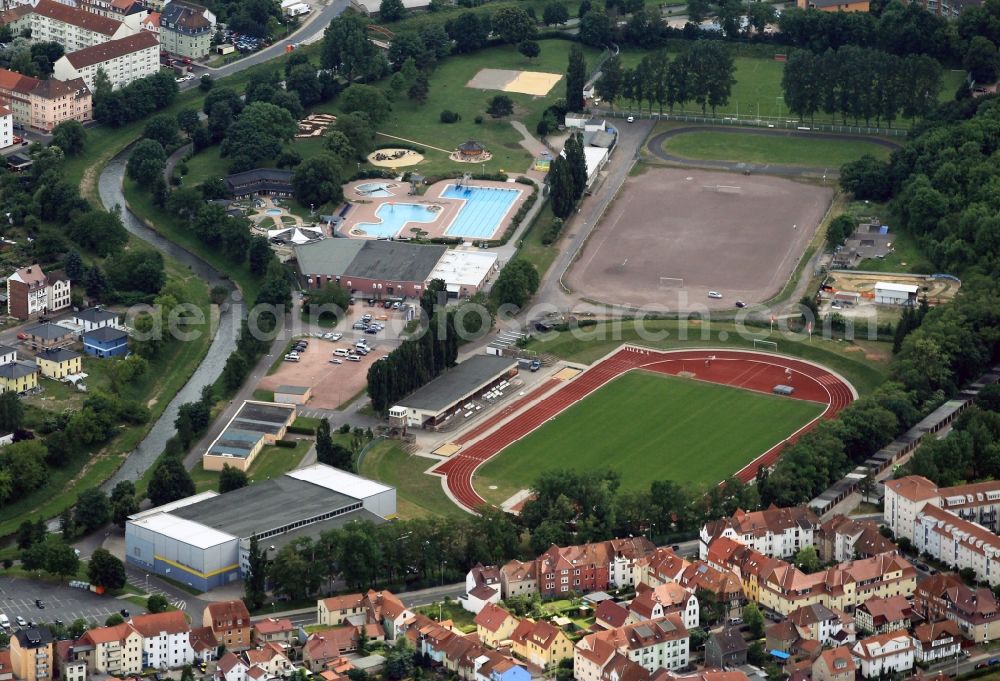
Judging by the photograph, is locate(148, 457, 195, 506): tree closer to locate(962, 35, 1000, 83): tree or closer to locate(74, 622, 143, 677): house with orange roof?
locate(74, 622, 143, 677): house with orange roof

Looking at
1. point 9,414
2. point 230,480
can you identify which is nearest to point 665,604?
point 230,480

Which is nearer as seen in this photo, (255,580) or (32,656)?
(32,656)

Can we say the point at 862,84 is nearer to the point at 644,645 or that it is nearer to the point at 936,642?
the point at 936,642

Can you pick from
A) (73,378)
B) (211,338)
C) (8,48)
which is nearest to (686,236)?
(211,338)

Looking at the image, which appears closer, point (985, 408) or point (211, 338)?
point (985, 408)

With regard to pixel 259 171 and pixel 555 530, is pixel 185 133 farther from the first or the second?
pixel 555 530

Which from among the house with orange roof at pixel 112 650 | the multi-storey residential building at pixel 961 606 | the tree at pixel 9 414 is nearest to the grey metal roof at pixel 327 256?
the tree at pixel 9 414

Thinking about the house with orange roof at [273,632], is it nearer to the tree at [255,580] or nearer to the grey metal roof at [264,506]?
the tree at [255,580]
